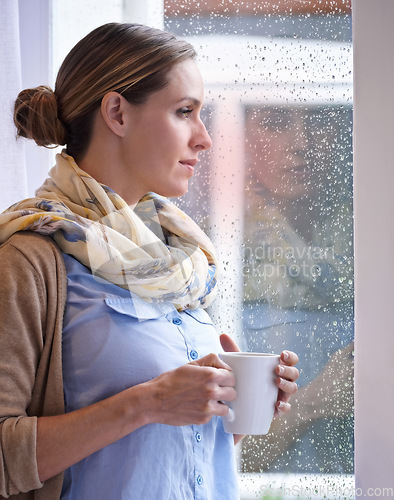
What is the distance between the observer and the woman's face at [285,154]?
1.29m

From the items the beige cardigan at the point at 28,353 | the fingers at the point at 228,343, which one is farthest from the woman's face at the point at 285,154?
the beige cardigan at the point at 28,353

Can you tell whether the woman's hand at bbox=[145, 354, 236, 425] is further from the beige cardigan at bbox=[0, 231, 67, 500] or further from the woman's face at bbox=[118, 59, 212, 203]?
the woman's face at bbox=[118, 59, 212, 203]

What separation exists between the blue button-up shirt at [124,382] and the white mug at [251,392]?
0.10 metres

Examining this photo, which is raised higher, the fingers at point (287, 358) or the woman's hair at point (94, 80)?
the woman's hair at point (94, 80)

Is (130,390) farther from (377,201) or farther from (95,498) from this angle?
(377,201)

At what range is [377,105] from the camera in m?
1.22

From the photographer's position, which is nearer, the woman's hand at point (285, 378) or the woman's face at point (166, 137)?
the woman's hand at point (285, 378)

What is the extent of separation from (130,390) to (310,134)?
78 centimetres

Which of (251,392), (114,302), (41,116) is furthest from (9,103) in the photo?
(251,392)

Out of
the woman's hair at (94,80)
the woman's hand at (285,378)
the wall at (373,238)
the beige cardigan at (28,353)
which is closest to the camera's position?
the beige cardigan at (28,353)

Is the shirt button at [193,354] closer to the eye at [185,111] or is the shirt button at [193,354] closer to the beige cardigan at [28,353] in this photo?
the beige cardigan at [28,353]

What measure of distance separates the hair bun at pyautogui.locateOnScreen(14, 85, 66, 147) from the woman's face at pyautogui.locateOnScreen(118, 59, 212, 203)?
0.12 m

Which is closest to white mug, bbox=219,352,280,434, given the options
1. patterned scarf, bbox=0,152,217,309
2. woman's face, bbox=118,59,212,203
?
patterned scarf, bbox=0,152,217,309

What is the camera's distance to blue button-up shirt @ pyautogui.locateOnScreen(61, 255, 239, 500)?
0.81 m
